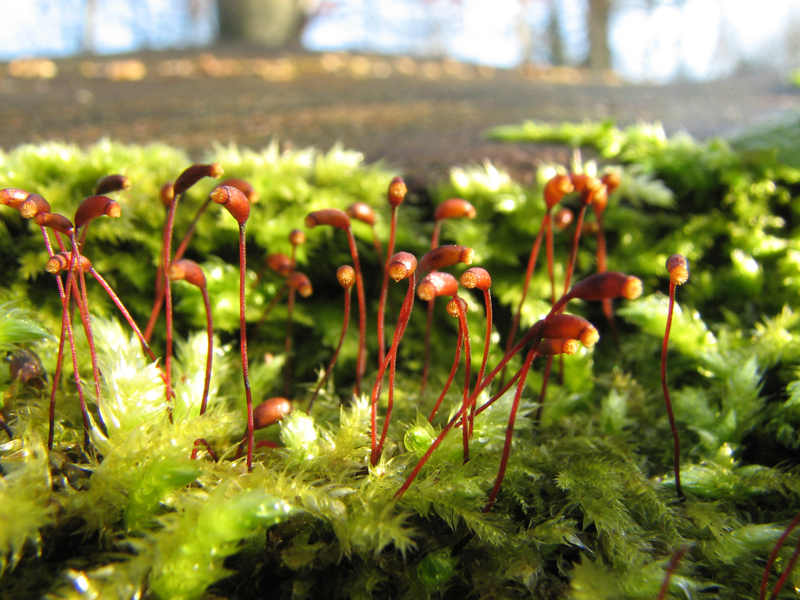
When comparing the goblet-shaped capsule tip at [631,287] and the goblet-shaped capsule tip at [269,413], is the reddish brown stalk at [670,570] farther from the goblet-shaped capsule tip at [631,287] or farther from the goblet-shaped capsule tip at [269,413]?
the goblet-shaped capsule tip at [269,413]

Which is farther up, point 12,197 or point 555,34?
point 555,34

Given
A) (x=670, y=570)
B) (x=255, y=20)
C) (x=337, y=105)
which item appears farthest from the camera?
(x=255, y=20)

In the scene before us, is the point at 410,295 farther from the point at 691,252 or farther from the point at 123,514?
the point at 691,252

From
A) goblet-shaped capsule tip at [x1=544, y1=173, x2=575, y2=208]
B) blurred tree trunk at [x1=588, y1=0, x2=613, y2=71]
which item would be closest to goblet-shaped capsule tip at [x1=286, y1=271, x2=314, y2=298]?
goblet-shaped capsule tip at [x1=544, y1=173, x2=575, y2=208]

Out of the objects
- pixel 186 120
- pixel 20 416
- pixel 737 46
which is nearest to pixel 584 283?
pixel 20 416

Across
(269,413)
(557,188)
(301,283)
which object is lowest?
(269,413)

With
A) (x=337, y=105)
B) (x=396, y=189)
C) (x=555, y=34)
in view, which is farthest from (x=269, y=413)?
(x=555, y=34)

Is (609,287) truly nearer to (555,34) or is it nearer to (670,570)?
(670,570)
